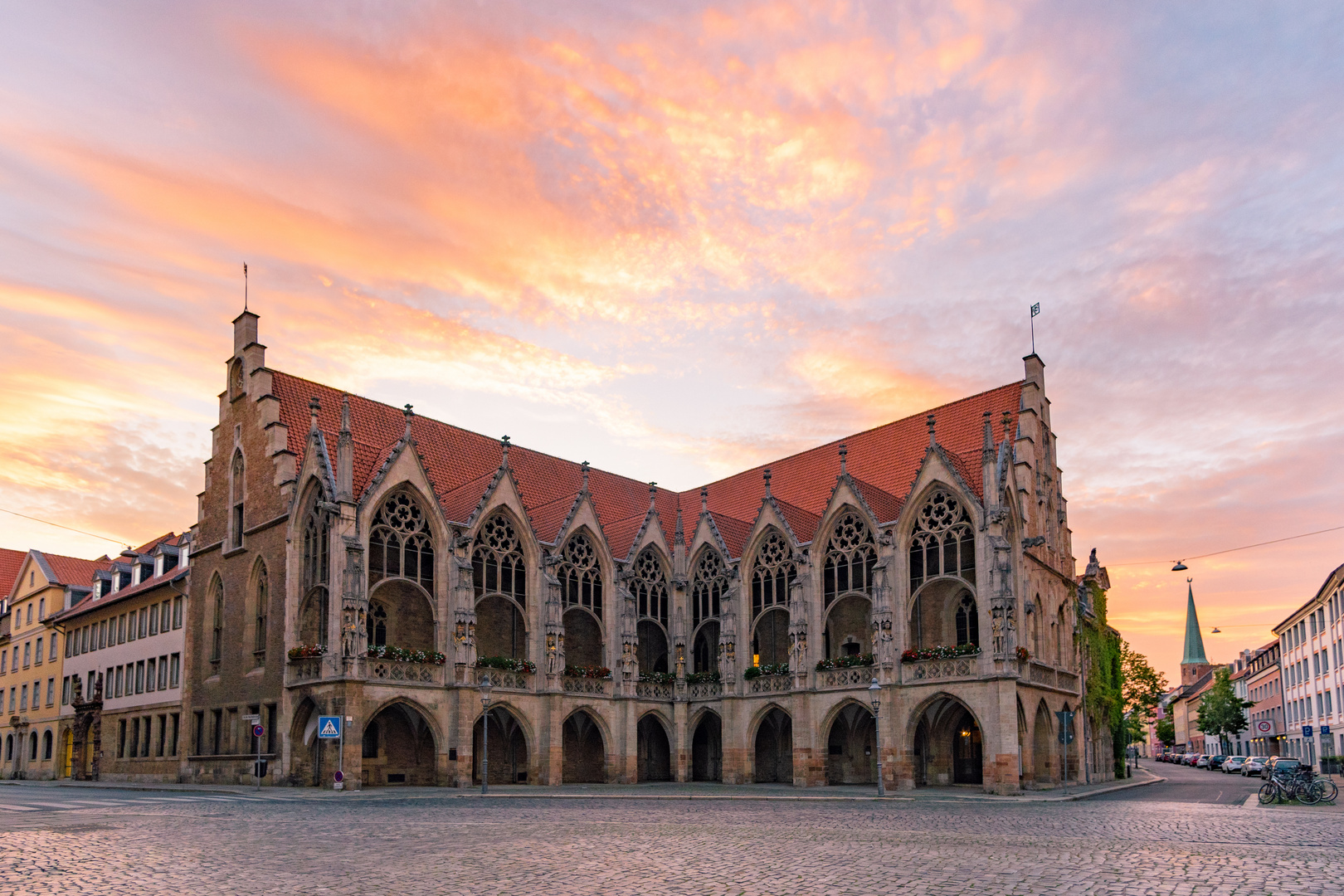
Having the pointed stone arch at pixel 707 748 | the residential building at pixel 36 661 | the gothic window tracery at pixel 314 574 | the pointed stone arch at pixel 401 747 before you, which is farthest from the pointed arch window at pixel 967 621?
the residential building at pixel 36 661

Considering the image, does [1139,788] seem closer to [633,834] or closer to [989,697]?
[989,697]

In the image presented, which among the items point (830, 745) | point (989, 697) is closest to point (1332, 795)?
point (989, 697)

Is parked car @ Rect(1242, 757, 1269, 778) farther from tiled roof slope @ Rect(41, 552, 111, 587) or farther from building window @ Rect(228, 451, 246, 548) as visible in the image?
tiled roof slope @ Rect(41, 552, 111, 587)

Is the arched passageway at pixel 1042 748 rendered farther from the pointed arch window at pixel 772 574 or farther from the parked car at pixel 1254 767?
the parked car at pixel 1254 767

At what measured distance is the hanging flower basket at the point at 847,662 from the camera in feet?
146

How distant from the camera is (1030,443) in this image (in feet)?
154

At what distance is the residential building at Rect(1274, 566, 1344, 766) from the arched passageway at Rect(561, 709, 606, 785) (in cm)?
4454

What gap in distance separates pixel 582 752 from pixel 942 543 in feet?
61.2

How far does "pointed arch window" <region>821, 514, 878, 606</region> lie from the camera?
46094 millimetres

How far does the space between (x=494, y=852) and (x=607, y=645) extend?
32765mm

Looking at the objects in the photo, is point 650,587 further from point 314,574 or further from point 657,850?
point 657,850

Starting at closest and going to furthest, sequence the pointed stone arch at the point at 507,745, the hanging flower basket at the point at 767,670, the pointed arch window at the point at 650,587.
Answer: the pointed stone arch at the point at 507,745 → the hanging flower basket at the point at 767,670 → the pointed arch window at the point at 650,587

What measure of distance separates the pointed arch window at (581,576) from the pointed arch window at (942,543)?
1405 cm

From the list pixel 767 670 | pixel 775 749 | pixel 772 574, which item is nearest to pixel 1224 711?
pixel 775 749
